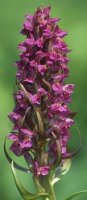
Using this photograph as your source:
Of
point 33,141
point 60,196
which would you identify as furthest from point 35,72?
point 60,196

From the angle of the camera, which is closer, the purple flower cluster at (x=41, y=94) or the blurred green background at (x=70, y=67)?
the purple flower cluster at (x=41, y=94)

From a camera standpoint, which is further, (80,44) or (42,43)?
(80,44)

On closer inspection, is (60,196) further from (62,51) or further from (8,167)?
(62,51)

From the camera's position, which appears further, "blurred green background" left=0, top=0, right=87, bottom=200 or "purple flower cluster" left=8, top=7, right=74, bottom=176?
"blurred green background" left=0, top=0, right=87, bottom=200

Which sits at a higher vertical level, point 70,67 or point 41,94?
point 70,67
